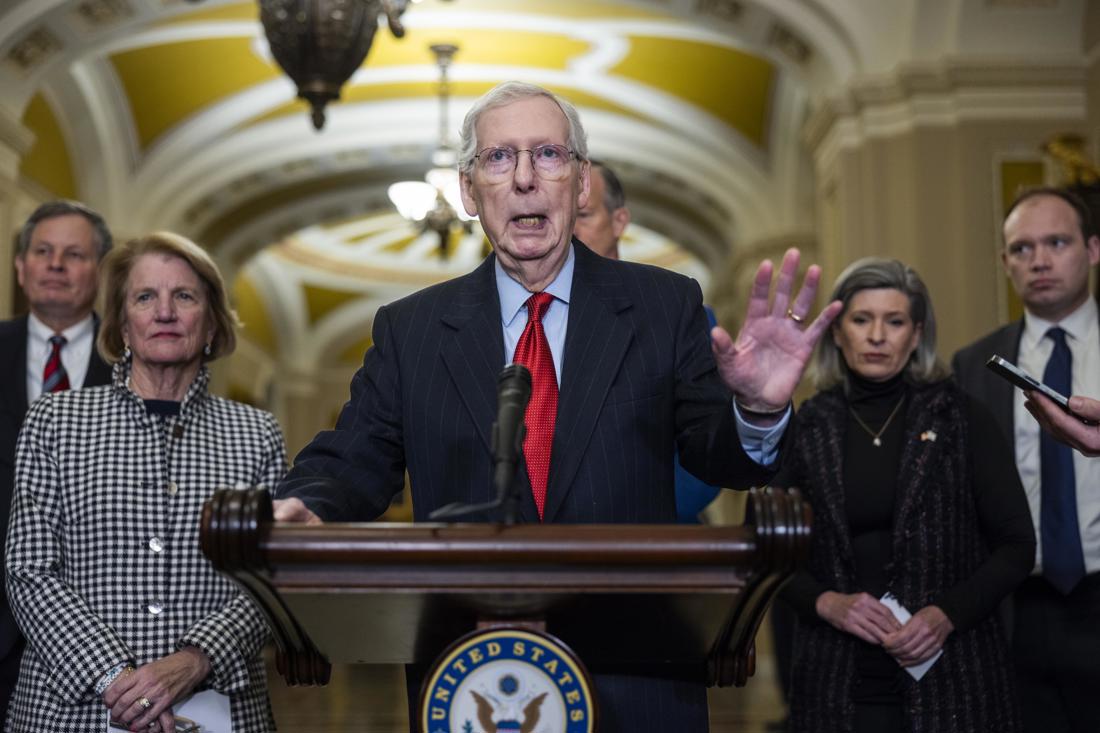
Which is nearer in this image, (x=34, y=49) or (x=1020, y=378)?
(x=1020, y=378)

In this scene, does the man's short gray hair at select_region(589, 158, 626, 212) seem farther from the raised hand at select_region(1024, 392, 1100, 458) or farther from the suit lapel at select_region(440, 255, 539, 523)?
the suit lapel at select_region(440, 255, 539, 523)

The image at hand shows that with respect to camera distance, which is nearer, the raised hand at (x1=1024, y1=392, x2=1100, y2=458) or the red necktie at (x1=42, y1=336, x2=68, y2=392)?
the raised hand at (x1=1024, y1=392, x2=1100, y2=458)

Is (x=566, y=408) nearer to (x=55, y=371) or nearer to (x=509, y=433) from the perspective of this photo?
(x=509, y=433)

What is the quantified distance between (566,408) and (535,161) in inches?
13.4

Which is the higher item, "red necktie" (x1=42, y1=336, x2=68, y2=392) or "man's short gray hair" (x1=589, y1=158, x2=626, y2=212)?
"man's short gray hair" (x1=589, y1=158, x2=626, y2=212)

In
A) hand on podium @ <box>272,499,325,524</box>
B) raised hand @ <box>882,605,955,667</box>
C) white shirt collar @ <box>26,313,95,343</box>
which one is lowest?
raised hand @ <box>882,605,955,667</box>

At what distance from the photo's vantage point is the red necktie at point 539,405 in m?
1.76

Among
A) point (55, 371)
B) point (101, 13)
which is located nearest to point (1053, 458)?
point (55, 371)

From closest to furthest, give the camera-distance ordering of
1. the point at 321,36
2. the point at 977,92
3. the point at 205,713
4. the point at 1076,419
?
the point at 1076,419 → the point at 205,713 → the point at 321,36 → the point at 977,92

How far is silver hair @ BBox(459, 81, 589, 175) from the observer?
187 centimetres

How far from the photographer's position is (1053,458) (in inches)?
124

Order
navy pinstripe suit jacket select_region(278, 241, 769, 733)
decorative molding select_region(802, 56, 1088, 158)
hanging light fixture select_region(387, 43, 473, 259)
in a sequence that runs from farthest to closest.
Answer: hanging light fixture select_region(387, 43, 473, 259) < decorative molding select_region(802, 56, 1088, 158) < navy pinstripe suit jacket select_region(278, 241, 769, 733)

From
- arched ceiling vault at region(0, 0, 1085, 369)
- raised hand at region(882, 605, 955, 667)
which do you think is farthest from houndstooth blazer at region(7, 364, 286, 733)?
arched ceiling vault at region(0, 0, 1085, 369)

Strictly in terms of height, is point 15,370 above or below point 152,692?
above
